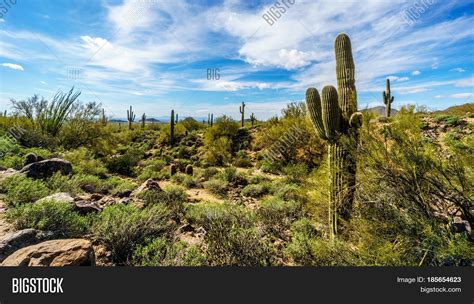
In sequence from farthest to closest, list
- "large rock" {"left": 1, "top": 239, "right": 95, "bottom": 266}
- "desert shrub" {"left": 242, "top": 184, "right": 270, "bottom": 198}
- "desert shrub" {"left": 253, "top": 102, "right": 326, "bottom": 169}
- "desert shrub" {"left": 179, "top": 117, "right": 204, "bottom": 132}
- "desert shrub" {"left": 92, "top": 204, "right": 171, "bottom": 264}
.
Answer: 1. "desert shrub" {"left": 179, "top": 117, "right": 204, "bottom": 132}
2. "desert shrub" {"left": 253, "top": 102, "right": 326, "bottom": 169}
3. "desert shrub" {"left": 242, "top": 184, "right": 270, "bottom": 198}
4. "desert shrub" {"left": 92, "top": 204, "right": 171, "bottom": 264}
5. "large rock" {"left": 1, "top": 239, "right": 95, "bottom": 266}

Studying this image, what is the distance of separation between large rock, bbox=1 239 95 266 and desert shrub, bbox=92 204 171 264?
68 centimetres

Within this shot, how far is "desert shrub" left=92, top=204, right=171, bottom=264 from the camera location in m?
3.58

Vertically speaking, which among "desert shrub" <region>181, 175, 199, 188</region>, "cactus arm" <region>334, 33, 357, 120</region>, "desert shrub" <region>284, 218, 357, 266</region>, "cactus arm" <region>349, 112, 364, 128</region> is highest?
"cactus arm" <region>334, 33, 357, 120</region>

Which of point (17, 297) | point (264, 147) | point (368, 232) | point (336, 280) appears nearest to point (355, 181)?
point (368, 232)

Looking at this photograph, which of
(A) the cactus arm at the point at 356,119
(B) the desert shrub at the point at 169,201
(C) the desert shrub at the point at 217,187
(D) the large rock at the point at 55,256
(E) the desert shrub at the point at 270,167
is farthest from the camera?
(E) the desert shrub at the point at 270,167

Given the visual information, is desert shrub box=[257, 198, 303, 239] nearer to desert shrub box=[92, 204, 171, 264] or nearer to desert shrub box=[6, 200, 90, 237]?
desert shrub box=[92, 204, 171, 264]

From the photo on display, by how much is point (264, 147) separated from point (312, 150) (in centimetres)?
521

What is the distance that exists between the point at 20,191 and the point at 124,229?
116 inches

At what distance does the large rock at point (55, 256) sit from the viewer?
8.55ft

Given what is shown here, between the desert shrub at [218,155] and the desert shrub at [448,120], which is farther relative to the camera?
the desert shrub at [218,155]

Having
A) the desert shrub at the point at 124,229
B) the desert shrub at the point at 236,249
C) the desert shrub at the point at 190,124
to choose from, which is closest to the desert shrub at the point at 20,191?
the desert shrub at the point at 124,229

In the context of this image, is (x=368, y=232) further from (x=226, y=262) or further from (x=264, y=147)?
(x=264, y=147)

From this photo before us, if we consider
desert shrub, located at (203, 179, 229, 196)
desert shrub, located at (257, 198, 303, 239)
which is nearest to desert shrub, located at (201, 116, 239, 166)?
desert shrub, located at (203, 179, 229, 196)

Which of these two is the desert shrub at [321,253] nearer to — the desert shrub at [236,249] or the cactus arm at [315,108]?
the desert shrub at [236,249]
